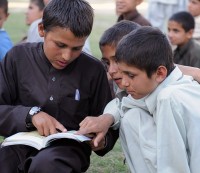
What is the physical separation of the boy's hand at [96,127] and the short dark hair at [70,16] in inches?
18.7

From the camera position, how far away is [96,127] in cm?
294

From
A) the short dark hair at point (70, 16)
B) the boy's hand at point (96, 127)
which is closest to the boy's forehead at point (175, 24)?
the short dark hair at point (70, 16)

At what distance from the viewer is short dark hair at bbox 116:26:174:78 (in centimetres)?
290

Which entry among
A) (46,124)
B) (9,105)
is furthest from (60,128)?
(9,105)

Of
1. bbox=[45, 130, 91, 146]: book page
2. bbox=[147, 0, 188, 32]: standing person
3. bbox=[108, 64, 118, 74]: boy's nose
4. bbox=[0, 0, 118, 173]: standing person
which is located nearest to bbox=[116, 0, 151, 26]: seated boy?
bbox=[147, 0, 188, 32]: standing person

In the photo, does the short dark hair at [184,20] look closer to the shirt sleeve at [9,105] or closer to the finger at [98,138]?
the shirt sleeve at [9,105]

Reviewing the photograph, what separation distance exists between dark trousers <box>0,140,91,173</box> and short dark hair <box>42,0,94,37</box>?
24.2 inches

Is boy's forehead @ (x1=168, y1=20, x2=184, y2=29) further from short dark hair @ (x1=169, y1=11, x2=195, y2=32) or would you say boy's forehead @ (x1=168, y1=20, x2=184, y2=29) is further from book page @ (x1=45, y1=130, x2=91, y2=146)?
book page @ (x1=45, y1=130, x2=91, y2=146)

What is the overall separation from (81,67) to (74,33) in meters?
0.28

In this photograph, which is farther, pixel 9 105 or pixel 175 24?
pixel 175 24

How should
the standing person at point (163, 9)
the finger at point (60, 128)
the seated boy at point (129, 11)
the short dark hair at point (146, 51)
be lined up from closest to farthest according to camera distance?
the short dark hair at point (146, 51) → the finger at point (60, 128) → the seated boy at point (129, 11) → the standing person at point (163, 9)

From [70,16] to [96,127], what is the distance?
633 millimetres

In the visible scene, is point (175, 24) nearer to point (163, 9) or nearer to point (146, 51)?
point (163, 9)

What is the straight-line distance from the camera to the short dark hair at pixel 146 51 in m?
2.90
